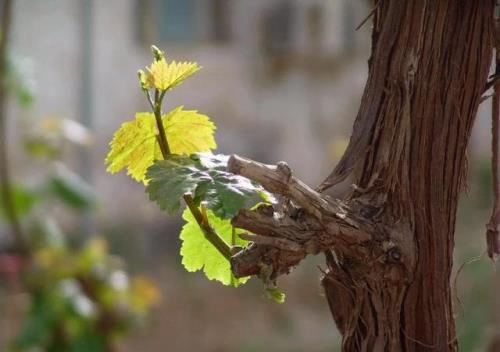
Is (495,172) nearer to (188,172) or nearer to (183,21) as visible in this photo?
(188,172)

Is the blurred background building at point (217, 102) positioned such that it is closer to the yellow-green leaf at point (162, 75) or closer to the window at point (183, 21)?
the window at point (183, 21)

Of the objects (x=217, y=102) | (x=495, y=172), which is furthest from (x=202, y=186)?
(x=217, y=102)

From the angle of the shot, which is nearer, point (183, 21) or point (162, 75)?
point (162, 75)

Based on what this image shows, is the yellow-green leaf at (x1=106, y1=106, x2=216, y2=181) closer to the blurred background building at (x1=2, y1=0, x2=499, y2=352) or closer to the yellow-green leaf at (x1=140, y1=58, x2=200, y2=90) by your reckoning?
the yellow-green leaf at (x1=140, y1=58, x2=200, y2=90)

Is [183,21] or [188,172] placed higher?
[183,21]

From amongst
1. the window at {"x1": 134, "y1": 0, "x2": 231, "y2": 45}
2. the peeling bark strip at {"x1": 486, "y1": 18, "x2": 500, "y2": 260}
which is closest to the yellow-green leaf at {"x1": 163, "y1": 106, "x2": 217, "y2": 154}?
the peeling bark strip at {"x1": 486, "y1": 18, "x2": 500, "y2": 260}

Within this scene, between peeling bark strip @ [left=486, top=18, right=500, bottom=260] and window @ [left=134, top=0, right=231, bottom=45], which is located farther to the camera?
window @ [left=134, top=0, right=231, bottom=45]

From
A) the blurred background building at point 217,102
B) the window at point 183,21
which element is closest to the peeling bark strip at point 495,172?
the blurred background building at point 217,102
